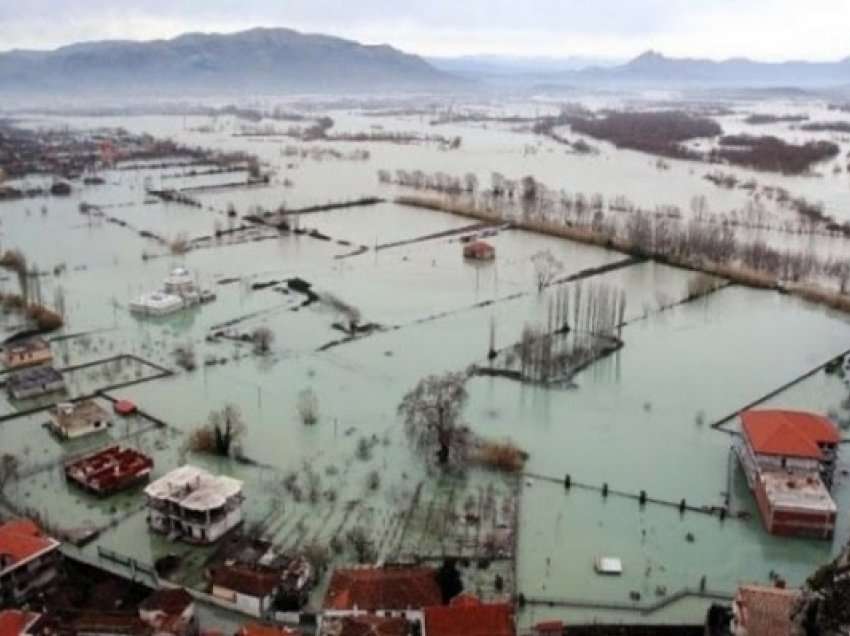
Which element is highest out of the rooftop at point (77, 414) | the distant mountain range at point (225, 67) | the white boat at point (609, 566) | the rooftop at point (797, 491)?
the distant mountain range at point (225, 67)

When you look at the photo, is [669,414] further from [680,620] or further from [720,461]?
[680,620]

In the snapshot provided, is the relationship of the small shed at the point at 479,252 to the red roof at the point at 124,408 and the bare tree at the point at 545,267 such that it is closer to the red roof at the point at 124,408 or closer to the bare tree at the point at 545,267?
the bare tree at the point at 545,267

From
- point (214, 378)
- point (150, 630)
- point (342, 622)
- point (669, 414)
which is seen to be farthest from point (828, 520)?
point (214, 378)

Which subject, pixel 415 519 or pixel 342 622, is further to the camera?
pixel 415 519

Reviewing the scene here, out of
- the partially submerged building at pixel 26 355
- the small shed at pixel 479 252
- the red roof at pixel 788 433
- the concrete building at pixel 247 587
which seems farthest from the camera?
the small shed at pixel 479 252

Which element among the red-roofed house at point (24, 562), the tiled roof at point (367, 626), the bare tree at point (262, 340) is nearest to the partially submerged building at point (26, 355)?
the bare tree at point (262, 340)

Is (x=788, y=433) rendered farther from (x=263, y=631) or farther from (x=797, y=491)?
(x=263, y=631)

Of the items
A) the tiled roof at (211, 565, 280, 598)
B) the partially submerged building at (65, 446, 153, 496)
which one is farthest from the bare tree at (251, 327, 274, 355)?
the tiled roof at (211, 565, 280, 598)
